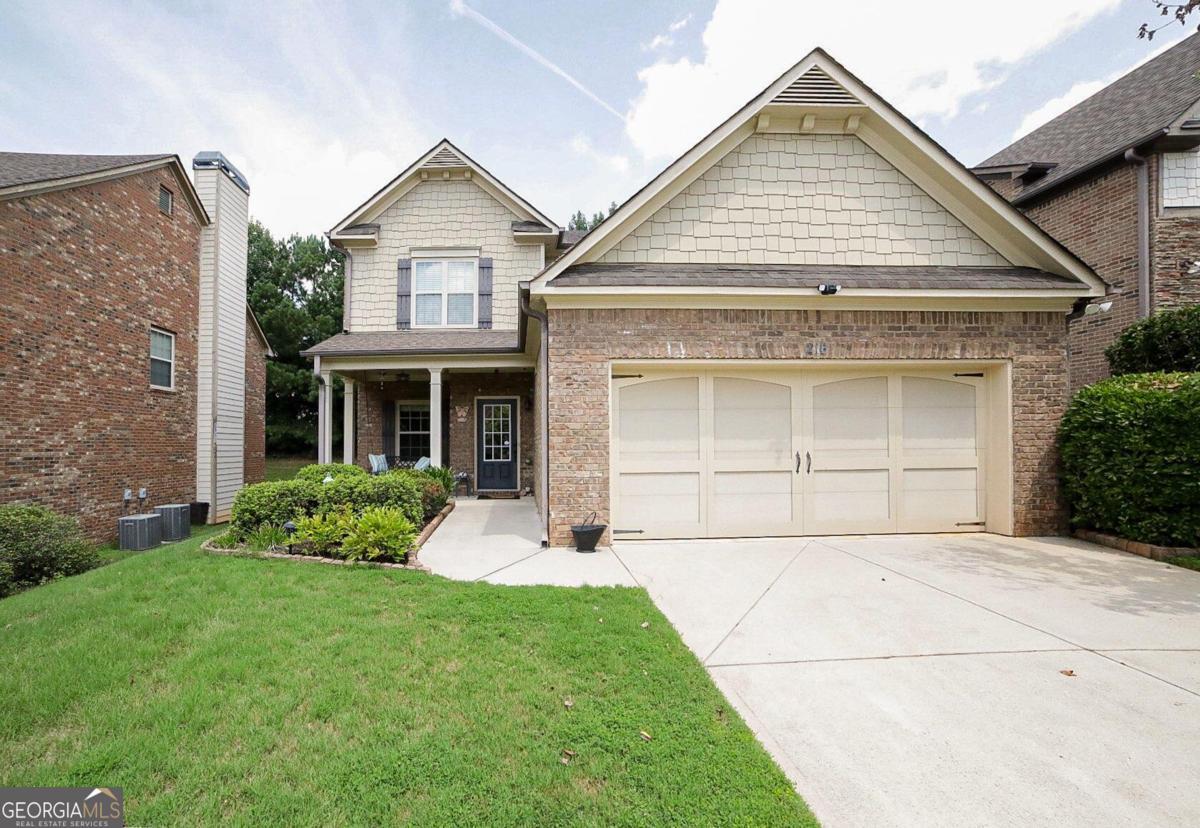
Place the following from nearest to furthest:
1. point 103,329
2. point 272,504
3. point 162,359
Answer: point 272,504, point 103,329, point 162,359

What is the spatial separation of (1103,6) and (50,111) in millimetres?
17922

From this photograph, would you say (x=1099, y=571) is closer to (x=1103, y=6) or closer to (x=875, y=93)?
(x=875, y=93)

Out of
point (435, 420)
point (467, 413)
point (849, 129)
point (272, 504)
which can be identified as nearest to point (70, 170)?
point (435, 420)

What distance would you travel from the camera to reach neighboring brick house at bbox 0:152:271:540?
820cm

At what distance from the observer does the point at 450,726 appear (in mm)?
2695

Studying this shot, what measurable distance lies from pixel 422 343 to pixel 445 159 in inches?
188

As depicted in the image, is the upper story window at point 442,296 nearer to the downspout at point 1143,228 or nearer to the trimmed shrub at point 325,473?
the trimmed shrub at point 325,473

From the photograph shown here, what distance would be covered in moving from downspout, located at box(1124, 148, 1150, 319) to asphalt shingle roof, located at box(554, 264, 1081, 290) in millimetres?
4016

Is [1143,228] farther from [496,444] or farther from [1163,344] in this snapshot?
[496,444]

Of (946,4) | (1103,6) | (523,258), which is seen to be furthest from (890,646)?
(523,258)

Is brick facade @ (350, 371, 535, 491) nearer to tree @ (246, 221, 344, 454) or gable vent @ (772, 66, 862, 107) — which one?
gable vent @ (772, 66, 862, 107)

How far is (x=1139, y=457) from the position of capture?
6.27m

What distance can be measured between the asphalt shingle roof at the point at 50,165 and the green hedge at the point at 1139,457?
52.3ft

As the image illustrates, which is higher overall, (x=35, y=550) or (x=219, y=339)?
(x=219, y=339)
